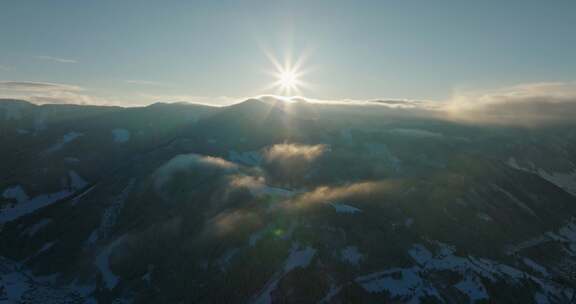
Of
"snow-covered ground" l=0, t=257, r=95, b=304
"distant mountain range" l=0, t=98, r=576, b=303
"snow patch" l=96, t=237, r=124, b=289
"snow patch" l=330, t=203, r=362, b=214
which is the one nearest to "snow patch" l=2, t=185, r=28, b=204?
"distant mountain range" l=0, t=98, r=576, b=303

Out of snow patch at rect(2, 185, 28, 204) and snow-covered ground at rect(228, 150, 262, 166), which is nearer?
snow patch at rect(2, 185, 28, 204)

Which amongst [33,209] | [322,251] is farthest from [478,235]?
[33,209]

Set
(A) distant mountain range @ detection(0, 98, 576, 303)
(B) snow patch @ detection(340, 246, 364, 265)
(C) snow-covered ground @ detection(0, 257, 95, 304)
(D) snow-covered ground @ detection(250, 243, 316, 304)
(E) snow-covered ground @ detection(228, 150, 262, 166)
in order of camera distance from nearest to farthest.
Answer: (D) snow-covered ground @ detection(250, 243, 316, 304)
(A) distant mountain range @ detection(0, 98, 576, 303)
(B) snow patch @ detection(340, 246, 364, 265)
(C) snow-covered ground @ detection(0, 257, 95, 304)
(E) snow-covered ground @ detection(228, 150, 262, 166)

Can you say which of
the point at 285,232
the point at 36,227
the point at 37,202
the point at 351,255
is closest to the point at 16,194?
the point at 37,202

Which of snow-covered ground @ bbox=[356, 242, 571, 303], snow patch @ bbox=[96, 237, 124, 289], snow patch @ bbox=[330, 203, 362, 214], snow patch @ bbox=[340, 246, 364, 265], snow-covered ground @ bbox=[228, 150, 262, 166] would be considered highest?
snow-covered ground @ bbox=[228, 150, 262, 166]

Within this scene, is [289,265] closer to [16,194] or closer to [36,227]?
[36,227]

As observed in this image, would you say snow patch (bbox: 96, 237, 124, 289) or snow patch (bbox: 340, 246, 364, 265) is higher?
snow patch (bbox: 340, 246, 364, 265)

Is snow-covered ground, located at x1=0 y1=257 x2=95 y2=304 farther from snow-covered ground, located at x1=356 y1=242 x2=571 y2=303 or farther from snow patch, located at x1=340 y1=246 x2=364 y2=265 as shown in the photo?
snow-covered ground, located at x1=356 y1=242 x2=571 y2=303

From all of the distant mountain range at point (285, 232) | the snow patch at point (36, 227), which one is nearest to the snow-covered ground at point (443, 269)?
the distant mountain range at point (285, 232)
